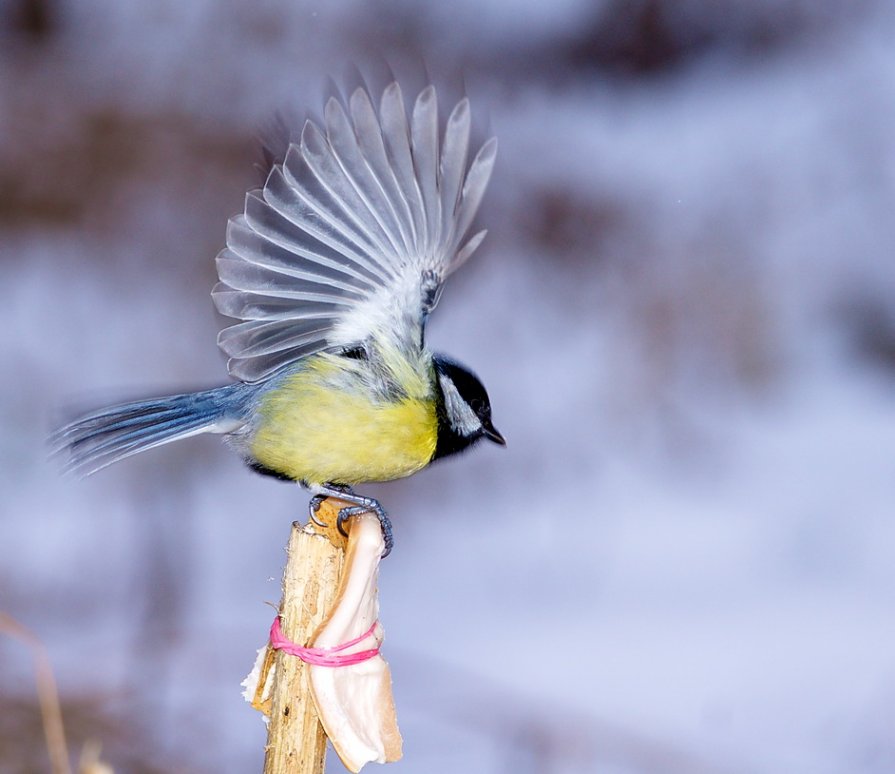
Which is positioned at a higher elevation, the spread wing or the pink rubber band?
the spread wing

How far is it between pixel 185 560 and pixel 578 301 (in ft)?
2.98

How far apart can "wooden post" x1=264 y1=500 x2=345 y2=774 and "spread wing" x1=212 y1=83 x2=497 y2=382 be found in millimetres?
199

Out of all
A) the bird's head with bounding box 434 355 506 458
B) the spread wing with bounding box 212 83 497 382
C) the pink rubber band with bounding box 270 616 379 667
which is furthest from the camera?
the bird's head with bounding box 434 355 506 458

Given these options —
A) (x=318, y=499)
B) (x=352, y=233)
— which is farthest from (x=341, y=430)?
(x=352, y=233)

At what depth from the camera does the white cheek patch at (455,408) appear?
922 millimetres

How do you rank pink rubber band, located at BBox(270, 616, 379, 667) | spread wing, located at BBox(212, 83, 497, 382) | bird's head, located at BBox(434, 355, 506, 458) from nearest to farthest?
pink rubber band, located at BBox(270, 616, 379, 667) → spread wing, located at BBox(212, 83, 497, 382) → bird's head, located at BBox(434, 355, 506, 458)

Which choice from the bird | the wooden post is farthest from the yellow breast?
the wooden post

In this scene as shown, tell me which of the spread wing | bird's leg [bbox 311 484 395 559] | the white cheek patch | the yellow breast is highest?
the spread wing

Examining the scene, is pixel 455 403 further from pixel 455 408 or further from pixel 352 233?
pixel 352 233

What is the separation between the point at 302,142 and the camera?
790mm

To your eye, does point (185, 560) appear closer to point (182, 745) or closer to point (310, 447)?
point (182, 745)

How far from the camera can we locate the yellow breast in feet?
2.88

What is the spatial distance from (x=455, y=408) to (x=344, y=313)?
15cm

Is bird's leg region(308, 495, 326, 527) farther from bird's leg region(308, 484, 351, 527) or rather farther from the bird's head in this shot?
the bird's head
